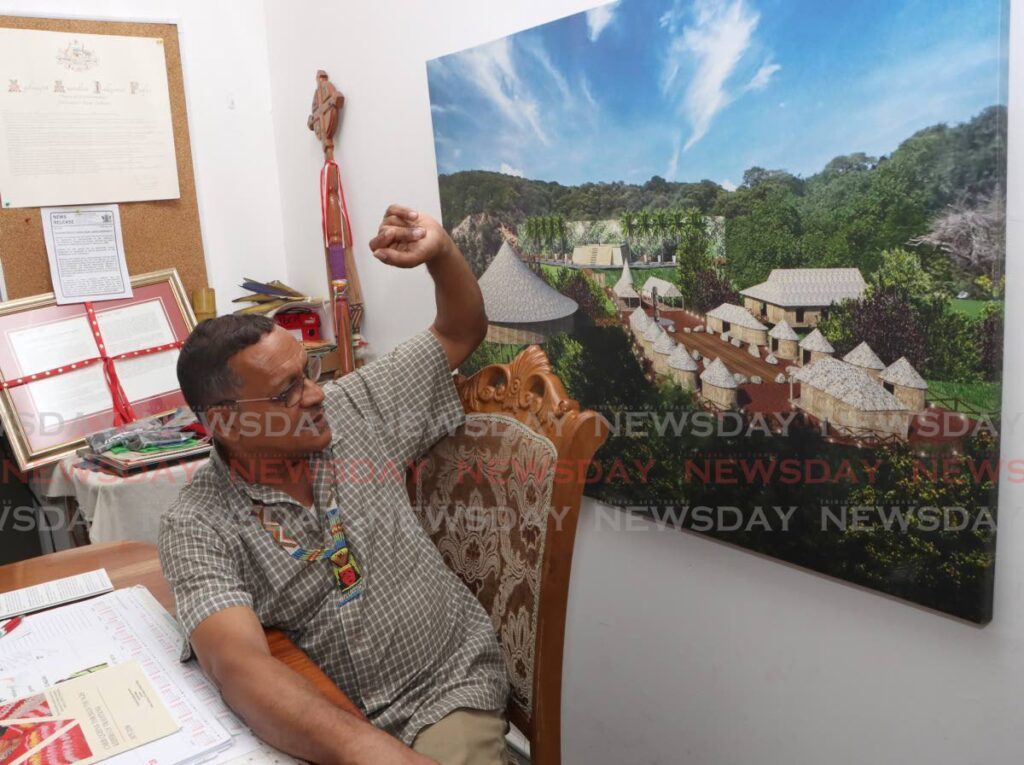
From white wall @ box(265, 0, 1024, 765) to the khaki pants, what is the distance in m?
0.57

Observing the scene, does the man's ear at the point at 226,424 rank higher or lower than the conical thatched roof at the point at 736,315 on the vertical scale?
lower

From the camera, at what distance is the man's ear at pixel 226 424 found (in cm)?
132

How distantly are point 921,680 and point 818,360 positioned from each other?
0.55m

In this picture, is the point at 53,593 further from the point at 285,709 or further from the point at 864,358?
the point at 864,358

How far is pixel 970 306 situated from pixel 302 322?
1993 millimetres

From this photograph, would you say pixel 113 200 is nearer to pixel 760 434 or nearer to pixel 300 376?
pixel 300 376

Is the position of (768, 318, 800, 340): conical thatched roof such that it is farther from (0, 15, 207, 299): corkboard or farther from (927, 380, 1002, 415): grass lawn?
(0, 15, 207, 299): corkboard

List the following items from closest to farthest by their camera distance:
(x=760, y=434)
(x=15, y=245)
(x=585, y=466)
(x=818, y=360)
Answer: (x=585, y=466) < (x=818, y=360) < (x=760, y=434) < (x=15, y=245)

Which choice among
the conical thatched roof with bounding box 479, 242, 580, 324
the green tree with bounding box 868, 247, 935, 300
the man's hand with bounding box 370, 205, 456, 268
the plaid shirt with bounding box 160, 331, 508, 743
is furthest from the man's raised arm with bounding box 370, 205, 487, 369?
the green tree with bounding box 868, 247, 935, 300

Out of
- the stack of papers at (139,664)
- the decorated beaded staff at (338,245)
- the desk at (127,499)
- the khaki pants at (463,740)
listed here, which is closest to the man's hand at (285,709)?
the stack of papers at (139,664)

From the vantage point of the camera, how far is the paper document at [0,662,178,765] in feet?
3.07

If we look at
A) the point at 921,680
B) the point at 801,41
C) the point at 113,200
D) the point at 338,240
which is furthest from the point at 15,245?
the point at 921,680

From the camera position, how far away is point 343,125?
2457 millimetres

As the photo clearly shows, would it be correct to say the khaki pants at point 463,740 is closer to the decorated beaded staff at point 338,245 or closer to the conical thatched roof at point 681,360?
the conical thatched roof at point 681,360
